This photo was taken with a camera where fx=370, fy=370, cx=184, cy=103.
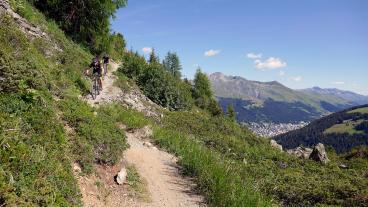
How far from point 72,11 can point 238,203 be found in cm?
3088

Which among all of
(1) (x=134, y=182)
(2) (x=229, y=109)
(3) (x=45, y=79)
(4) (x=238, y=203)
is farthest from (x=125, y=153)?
(2) (x=229, y=109)

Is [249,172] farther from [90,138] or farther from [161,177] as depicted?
[90,138]

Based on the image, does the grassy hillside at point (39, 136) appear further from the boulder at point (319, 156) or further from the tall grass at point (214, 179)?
the boulder at point (319, 156)

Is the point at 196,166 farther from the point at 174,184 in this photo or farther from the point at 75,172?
the point at 75,172

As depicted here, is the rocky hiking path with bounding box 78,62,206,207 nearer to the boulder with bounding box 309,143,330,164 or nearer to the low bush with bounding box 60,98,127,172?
the low bush with bounding box 60,98,127,172

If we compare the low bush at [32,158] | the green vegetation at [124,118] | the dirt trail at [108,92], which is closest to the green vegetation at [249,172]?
the green vegetation at [124,118]

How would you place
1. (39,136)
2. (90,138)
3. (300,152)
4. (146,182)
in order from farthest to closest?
(300,152), (146,182), (90,138), (39,136)

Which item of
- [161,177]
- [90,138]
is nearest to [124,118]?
[161,177]

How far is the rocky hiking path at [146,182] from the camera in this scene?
12.9 metres

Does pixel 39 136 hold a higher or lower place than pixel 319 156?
higher

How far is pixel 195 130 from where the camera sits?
3155cm

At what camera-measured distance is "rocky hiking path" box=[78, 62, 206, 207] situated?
1286cm

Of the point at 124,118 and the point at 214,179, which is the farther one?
the point at 124,118

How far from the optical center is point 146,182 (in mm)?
15742
